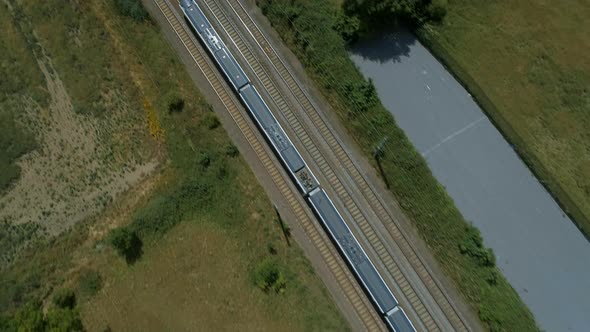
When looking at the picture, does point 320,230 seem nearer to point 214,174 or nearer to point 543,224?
point 214,174

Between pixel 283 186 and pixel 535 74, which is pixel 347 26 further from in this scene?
pixel 535 74

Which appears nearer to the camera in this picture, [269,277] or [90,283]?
[269,277]

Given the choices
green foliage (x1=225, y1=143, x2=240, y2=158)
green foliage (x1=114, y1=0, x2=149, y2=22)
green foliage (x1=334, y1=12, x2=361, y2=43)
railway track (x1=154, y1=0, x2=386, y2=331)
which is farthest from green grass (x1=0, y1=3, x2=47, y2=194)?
green foliage (x1=334, y1=12, x2=361, y2=43)

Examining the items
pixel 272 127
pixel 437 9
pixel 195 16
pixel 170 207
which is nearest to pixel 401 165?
pixel 272 127

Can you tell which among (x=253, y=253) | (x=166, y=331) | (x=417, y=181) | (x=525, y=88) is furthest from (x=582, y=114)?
(x=166, y=331)

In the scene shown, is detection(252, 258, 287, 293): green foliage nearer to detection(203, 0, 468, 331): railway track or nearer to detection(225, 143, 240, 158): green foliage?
detection(203, 0, 468, 331): railway track

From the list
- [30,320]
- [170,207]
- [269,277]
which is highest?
[170,207]
